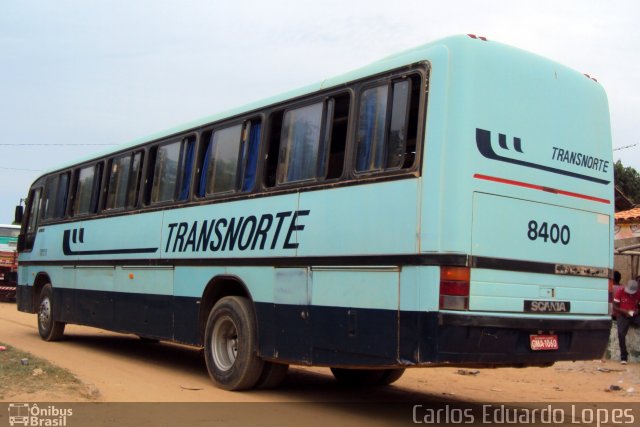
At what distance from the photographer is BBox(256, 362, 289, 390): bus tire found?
27.7 ft

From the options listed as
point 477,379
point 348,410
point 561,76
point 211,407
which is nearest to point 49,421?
point 211,407

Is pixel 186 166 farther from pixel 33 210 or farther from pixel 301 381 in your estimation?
pixel 33 210

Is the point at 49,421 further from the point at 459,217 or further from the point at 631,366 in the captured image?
the point at 631,366

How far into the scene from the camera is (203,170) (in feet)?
31.3

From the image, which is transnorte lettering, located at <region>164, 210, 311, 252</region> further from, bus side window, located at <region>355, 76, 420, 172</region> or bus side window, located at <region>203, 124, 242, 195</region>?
bus side window, located at <region>355, 76, 420, 172</region>

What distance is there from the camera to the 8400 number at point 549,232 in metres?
6.63

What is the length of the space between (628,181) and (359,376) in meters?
30.7

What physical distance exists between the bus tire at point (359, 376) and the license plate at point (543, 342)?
2.99 metres

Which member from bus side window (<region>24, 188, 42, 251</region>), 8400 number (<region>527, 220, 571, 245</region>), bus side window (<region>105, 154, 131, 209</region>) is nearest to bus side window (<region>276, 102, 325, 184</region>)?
8400 number (<region>527, 220, 571, 245</region>)

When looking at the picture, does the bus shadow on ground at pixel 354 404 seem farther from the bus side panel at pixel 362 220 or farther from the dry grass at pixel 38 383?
the bus side panel at pixel 362 220

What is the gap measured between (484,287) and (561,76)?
241cm

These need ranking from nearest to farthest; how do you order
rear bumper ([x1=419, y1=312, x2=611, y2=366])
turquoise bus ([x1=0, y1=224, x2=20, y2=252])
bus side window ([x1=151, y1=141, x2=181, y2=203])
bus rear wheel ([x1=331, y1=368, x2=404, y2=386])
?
rear bumper ([x1=419, y1=312, x2=611, y2=366]), bus rear wheel ([x1=331, y1=368, x2=404, y2=386]), bus side window ([x1=151, y1=141, x2=181, y2=203]), turquoise bus ([x1=0, y1=224, x2=20, y2=252])

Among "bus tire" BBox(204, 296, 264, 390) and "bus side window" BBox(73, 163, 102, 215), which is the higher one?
"bus side window" BBox(73, 163, 102, 215)

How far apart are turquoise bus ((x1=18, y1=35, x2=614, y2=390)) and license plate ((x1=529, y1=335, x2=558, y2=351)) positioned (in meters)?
0.02
